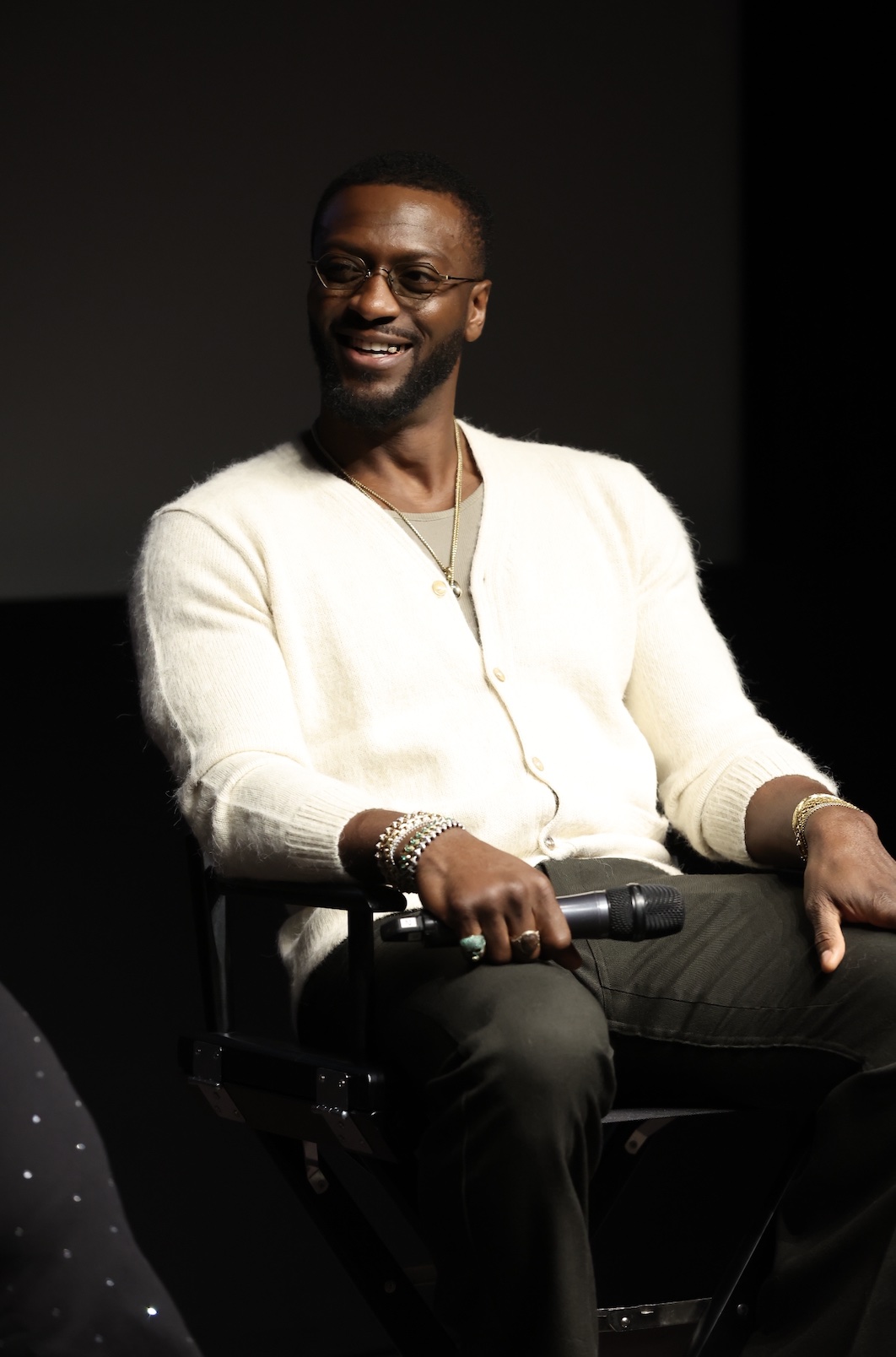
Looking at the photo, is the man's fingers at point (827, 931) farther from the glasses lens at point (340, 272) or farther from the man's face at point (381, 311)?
the glasses lens at point (340, 272)

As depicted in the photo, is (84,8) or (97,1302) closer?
(97,1302)

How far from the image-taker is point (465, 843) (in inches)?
67.7

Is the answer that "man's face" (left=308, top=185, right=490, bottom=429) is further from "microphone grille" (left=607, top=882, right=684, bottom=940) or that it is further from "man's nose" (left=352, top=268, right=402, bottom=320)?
"microphone grille" (left=607, top=882, right=684, bottom=940)

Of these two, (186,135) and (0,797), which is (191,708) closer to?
(0,797)

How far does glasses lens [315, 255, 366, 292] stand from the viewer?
7.33 ft

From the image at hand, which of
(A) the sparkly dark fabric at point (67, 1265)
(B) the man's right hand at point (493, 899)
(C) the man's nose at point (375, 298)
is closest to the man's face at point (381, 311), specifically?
(C) the man's nose at point (375, 298)

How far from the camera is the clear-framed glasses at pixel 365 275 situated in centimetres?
223

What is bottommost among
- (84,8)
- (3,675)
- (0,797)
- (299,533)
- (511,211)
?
(0,797)

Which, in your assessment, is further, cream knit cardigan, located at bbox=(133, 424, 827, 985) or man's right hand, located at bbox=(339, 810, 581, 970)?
cream knit cardigan, located at bbox=(133, 424, 827, 985)

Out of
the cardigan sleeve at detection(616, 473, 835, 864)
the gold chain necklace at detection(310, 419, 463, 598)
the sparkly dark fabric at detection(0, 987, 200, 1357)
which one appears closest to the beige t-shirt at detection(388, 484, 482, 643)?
the gold chain necklace at detection(310, 419, 463, 598)

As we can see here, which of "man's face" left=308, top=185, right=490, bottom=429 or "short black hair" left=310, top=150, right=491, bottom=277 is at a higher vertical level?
"short black hair" left=310, top=150, right=491, bottom=277

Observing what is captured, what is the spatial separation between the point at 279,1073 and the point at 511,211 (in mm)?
2325

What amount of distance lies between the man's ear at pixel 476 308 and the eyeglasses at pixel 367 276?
0.37 feet

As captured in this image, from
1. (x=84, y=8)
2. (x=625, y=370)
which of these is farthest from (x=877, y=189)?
(x=84, y=8)
